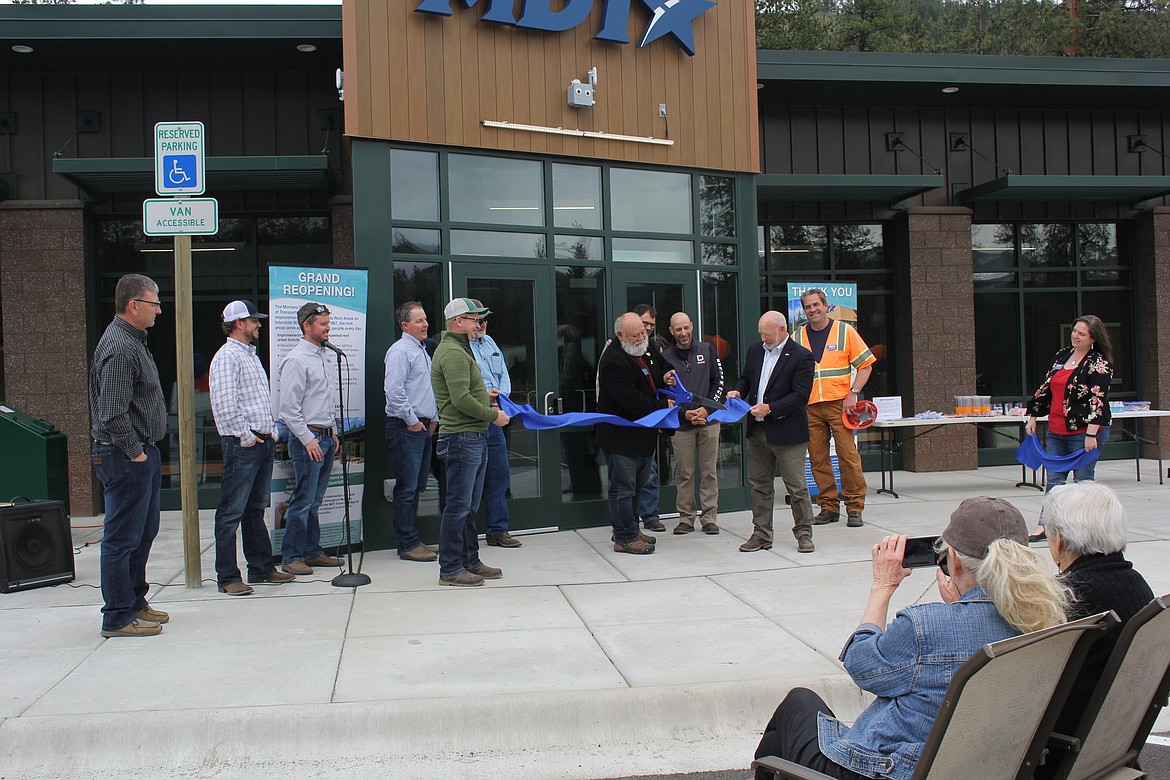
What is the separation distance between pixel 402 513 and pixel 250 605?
170cm

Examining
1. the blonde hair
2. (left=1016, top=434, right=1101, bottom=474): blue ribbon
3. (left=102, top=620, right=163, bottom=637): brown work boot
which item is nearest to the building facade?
(left=102, top=620, right=163, bottom=637): brown work boot

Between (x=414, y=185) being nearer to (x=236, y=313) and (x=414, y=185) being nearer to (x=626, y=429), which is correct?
(x=236, y=313)

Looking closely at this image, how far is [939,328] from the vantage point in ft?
42.5

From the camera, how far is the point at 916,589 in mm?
6703

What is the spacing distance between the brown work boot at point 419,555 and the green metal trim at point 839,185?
255 inches

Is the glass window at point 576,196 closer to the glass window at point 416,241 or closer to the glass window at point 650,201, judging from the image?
the glass window at point 650,201

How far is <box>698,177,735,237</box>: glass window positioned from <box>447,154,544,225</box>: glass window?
182cm

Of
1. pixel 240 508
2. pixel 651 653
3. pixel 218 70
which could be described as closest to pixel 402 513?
pixel 240 508

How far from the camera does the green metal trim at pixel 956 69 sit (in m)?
11.7

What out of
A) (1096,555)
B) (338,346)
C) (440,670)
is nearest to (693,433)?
(338,346)

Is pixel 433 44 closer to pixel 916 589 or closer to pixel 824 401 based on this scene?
pixel 824 401

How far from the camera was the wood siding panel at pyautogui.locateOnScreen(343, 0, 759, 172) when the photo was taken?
8.24m

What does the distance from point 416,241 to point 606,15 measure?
2949 millimetres

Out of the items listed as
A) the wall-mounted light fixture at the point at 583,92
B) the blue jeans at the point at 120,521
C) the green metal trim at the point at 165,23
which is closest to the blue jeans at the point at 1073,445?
the wall-mounted light fixture at the point at 583,92
